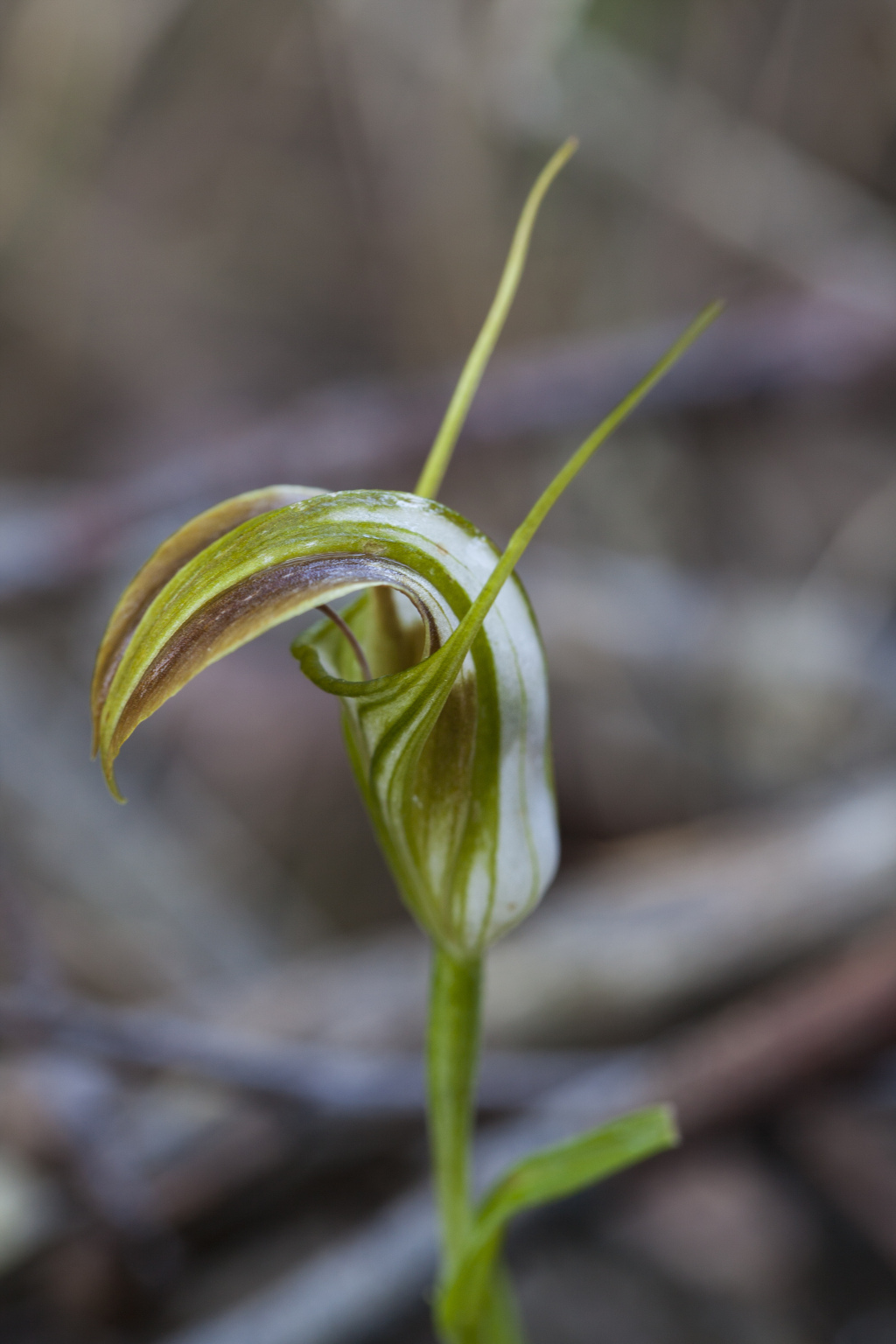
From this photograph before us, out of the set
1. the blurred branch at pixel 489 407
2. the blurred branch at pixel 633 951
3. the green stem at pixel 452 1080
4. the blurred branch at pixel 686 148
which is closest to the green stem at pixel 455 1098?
the green stem at pixel 452 1080

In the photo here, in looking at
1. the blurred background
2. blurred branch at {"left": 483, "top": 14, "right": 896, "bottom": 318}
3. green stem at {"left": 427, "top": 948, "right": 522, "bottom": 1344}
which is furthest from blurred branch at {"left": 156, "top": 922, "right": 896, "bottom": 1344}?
blurred branch at {"left": 483, "top": 14, "right": 896, "bottom": 318}

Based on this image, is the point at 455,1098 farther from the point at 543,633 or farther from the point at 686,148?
the point at 686,148

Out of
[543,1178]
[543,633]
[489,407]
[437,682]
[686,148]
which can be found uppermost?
[686,148]

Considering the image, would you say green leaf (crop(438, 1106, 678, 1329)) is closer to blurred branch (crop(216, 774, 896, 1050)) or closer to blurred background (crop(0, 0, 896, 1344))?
blurred background (crop(0, 0, 896, 1344))

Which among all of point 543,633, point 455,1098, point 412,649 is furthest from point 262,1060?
point 543,633

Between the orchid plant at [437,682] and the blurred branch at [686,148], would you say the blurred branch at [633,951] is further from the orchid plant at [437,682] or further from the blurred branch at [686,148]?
the blurred branch at [686,148]

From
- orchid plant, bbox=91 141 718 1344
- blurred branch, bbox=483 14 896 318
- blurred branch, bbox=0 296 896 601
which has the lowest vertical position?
orchid plant, bbox=91 141 718 1344

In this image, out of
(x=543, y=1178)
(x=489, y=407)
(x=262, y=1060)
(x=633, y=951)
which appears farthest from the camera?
(x=489, y=407)
